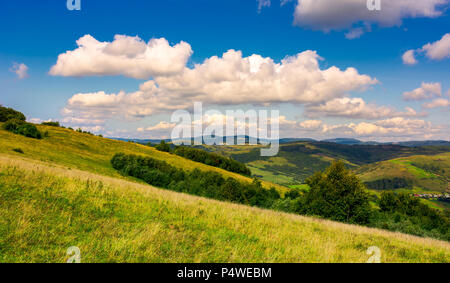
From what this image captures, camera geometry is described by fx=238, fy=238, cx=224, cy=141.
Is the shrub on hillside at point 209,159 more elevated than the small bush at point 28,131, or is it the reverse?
the small bush at point 28,131

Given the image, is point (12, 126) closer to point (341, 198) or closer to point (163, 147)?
point (163, 147)

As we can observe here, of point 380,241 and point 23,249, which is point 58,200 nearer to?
point 23,249

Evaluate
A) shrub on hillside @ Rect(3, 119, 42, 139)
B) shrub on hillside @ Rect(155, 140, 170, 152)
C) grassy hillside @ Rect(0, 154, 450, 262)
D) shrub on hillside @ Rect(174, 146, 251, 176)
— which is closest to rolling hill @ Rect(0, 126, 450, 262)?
grassy hillside @ Rect(0, 154, 450, 262)

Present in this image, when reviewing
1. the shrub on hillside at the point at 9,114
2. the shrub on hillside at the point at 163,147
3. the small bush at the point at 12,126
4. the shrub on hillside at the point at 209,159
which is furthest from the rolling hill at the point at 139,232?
the shrub on hillside at the point at 209,159

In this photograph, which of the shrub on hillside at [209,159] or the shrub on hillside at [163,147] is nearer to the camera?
the shrub on hillside at [163,147]

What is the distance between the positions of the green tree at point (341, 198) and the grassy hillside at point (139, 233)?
92.7 feet

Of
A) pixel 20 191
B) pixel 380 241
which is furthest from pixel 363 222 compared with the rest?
pixel 20 191

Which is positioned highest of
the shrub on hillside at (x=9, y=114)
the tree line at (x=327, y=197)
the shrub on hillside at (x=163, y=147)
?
the shrub on hillside at (x=9, y=114)

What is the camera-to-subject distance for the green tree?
38188 millimetres

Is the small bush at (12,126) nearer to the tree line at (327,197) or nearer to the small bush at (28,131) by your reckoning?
the small bush at (28,131)

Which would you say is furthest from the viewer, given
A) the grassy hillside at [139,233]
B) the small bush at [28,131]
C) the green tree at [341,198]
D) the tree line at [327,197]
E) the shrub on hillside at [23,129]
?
the shrub on hillside at [23,129]

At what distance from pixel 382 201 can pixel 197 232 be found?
78.6 metres

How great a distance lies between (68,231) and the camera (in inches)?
326

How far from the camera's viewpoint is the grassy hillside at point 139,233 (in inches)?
293
